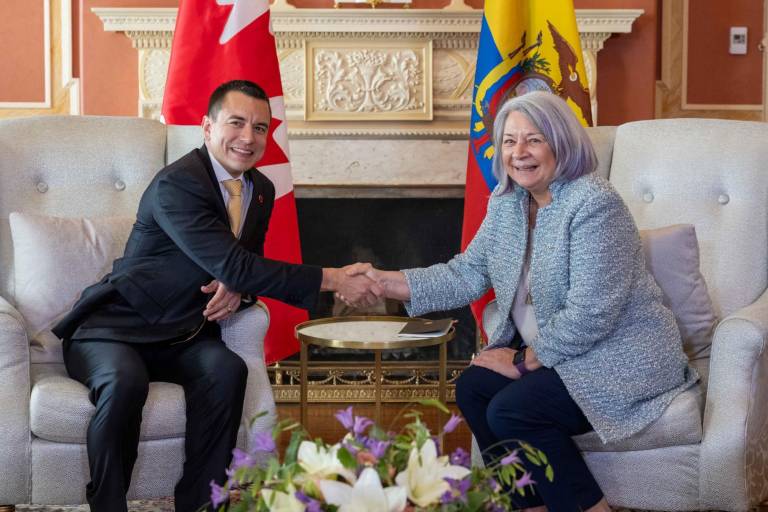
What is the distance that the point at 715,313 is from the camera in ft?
7.84

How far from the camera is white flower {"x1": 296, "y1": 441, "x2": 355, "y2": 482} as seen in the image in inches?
42.4

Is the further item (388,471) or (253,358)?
(253,358)

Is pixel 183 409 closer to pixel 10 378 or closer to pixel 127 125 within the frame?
pixel 10 378

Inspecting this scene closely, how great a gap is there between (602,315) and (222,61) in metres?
1.80

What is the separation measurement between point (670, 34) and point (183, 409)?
3027mm

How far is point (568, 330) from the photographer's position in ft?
6.47

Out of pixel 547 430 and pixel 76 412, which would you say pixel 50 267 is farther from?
pixel 547 430

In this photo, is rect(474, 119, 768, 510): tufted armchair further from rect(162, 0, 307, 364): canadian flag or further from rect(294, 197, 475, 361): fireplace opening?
rect(294, 197, 475, 361): fireplace opening

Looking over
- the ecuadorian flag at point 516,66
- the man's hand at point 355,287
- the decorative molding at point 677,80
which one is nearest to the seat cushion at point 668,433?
the man's hand at point 355,287

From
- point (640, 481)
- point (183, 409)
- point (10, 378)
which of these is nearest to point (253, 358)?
point (183, 409)

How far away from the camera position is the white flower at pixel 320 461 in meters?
1.08

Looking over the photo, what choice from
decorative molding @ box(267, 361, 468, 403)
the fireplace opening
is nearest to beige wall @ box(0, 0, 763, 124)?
the fireplace opening

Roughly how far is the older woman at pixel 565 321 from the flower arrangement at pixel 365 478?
845 mm

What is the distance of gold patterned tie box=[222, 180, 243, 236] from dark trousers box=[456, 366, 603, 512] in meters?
0.78
